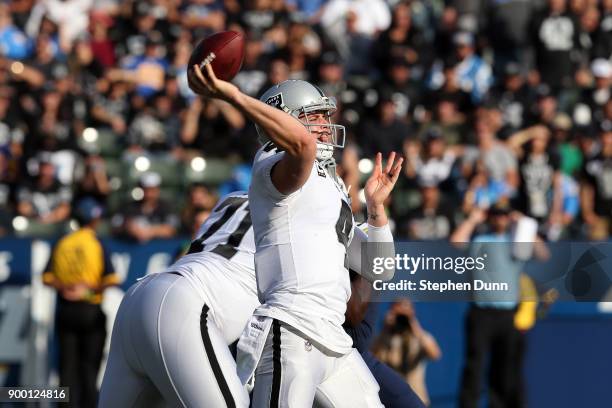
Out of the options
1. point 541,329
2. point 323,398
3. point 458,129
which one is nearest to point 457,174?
point 458,129

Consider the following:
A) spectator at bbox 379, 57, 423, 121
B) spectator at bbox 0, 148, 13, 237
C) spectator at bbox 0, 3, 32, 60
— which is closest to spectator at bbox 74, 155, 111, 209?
spectator at bbox 0, 148, 13, 237

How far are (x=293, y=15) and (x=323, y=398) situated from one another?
30.4ft

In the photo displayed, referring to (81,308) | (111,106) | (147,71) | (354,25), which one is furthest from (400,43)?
(81,308)

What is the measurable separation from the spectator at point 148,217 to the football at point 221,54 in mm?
5755

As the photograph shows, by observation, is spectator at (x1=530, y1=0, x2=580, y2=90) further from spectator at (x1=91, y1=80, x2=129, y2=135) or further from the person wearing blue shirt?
spectator at (x1=91, y1=80, x2=129, y2=135)

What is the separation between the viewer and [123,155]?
11.7m

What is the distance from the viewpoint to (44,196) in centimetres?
1138

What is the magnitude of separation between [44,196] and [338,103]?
3.02 metres

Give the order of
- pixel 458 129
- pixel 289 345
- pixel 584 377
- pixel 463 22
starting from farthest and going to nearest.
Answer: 1. pixel 463 22
2. pixel 458 129
3. pixel 584 377
4. pixel 289 345

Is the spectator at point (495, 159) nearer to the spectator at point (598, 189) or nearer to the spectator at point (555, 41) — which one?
the spectator at point (598, 189)

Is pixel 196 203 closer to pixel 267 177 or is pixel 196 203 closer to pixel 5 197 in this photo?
pixel 5 197

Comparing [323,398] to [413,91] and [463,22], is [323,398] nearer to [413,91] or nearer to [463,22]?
[413,91]

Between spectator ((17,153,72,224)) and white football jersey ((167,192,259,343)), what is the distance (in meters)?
6.13

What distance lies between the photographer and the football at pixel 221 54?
424cm
